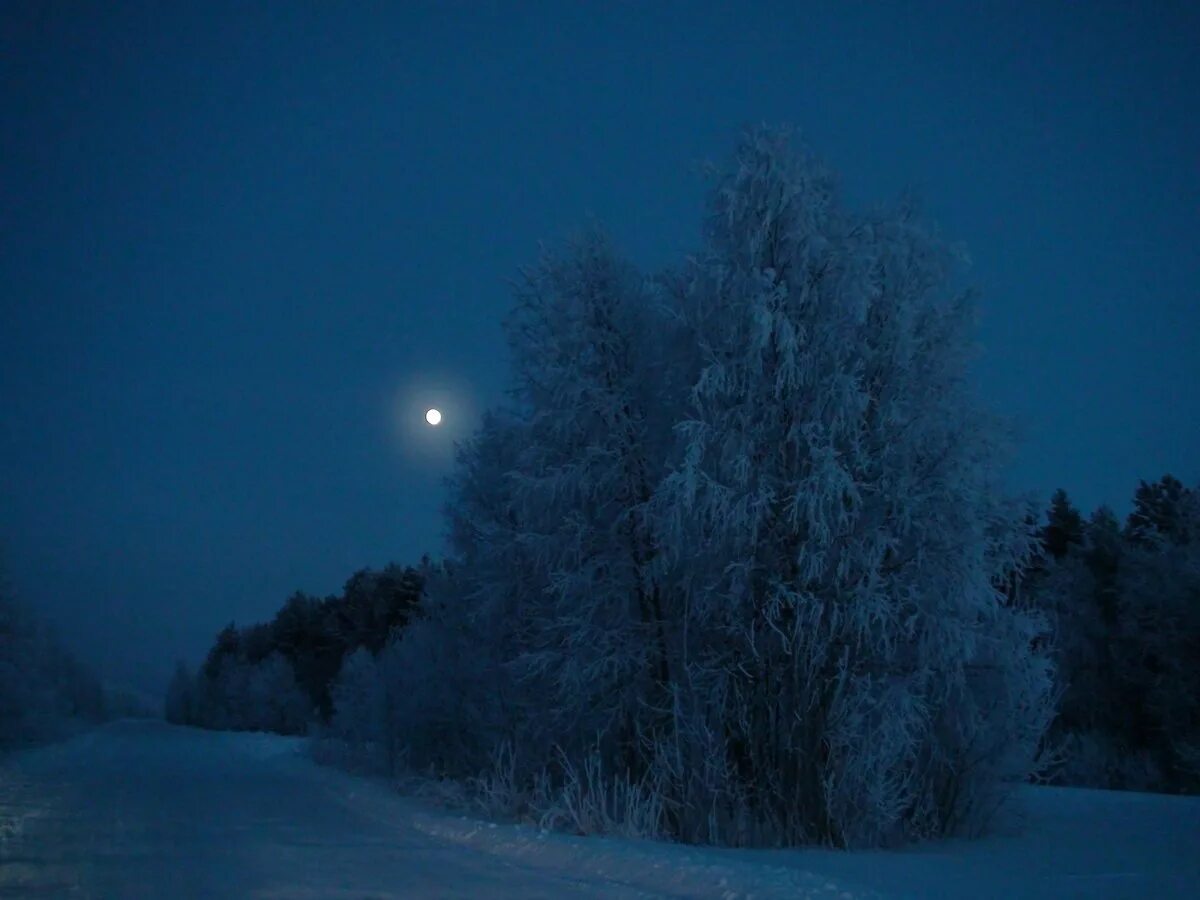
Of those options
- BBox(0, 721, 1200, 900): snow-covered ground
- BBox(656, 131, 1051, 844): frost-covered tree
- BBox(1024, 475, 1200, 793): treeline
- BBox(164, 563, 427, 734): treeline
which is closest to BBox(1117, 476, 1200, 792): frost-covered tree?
BBox(1024, 475, 1200, 793): treeline

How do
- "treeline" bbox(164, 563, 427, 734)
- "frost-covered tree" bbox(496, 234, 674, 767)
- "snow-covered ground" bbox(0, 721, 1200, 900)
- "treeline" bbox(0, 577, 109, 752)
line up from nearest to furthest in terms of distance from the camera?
1. "snow-covered ground" bbox(0, 721, 1200, 900)
2. "frost-covered tree" bbox(496, 234, 674, 767)
3. "treeline" bbox(0, 577, 109, 752)
4. "treeline" bbox(164, 563, 427, 734)

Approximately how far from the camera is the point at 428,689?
25.0 metres

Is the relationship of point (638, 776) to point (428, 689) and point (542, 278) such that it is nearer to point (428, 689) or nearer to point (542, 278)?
point (542, 278)

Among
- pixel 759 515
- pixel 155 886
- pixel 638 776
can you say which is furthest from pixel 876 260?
pixel 155 886

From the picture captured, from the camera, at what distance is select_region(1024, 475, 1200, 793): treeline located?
3044 centimetres

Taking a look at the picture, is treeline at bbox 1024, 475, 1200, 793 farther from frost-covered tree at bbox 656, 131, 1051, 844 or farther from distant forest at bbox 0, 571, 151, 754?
distant forest at bbox 0, 571, 151, 754

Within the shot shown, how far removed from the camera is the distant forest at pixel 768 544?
13.3 meters

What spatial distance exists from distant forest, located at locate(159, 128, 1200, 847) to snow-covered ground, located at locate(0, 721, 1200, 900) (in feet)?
3.93

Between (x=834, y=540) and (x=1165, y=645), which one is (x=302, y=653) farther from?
(x=834, y=540)

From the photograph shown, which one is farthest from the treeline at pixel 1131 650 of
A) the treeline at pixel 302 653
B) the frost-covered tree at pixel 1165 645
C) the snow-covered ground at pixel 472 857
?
the treeline at pixel 302 653

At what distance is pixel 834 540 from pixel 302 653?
8269cm

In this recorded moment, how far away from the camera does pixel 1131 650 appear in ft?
116

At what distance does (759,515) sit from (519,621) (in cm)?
767

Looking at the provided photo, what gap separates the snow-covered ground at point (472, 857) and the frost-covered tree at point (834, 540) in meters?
1.16
